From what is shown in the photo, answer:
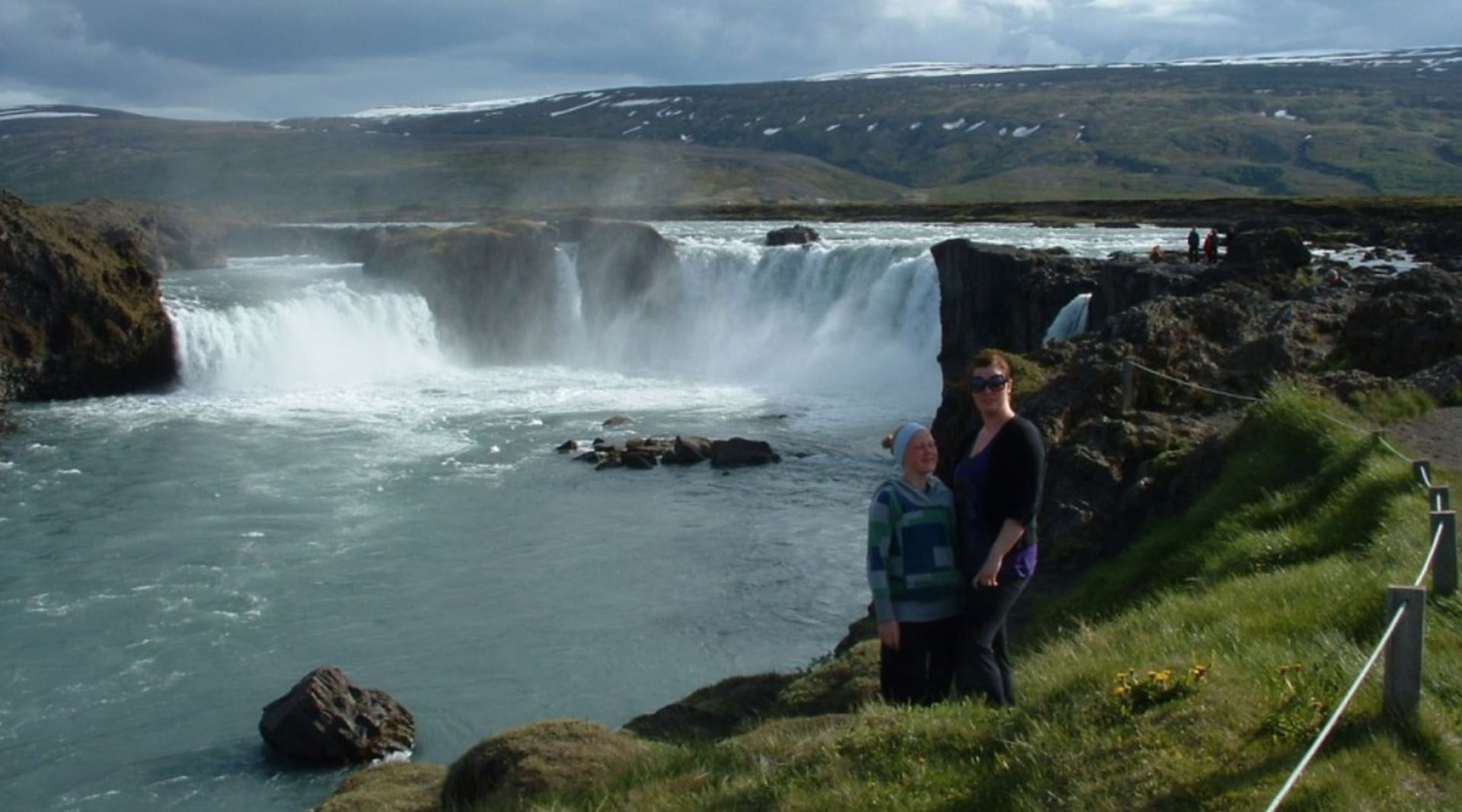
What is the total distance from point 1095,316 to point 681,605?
16.0m

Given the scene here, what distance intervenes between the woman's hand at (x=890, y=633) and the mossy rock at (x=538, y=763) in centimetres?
168

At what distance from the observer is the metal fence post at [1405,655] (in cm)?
505

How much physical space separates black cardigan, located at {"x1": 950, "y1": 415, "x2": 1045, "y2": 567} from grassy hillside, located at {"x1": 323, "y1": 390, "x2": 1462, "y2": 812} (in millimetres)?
764

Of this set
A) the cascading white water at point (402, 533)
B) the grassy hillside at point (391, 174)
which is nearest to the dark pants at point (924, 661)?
the cascading white water at point (402, 533)

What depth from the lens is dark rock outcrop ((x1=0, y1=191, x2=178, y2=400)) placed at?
41.2 metres

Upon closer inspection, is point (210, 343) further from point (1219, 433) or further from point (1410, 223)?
point (1410, 223)

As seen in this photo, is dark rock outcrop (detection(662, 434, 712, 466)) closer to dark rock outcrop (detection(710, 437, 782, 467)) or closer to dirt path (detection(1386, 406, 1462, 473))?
dark rock outcrop (detection(710, 437, 782, 467))

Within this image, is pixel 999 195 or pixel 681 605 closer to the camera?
pixel 681 605

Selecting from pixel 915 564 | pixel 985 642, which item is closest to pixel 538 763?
pixel 915 564

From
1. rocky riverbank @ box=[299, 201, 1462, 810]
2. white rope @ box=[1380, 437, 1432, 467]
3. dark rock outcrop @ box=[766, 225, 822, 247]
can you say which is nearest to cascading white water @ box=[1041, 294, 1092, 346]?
rocky riverbank @ box=[299, 201, 1462, 810]

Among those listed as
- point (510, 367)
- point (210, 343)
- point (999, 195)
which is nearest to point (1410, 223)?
point (510, 367)

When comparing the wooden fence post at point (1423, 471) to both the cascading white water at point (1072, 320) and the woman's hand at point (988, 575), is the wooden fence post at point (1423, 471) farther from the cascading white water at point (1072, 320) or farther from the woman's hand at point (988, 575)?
the cascading white water at point (1072, 320)

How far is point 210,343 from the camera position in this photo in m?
45.4

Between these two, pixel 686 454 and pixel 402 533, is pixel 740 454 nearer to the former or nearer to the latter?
pixel 686 454
